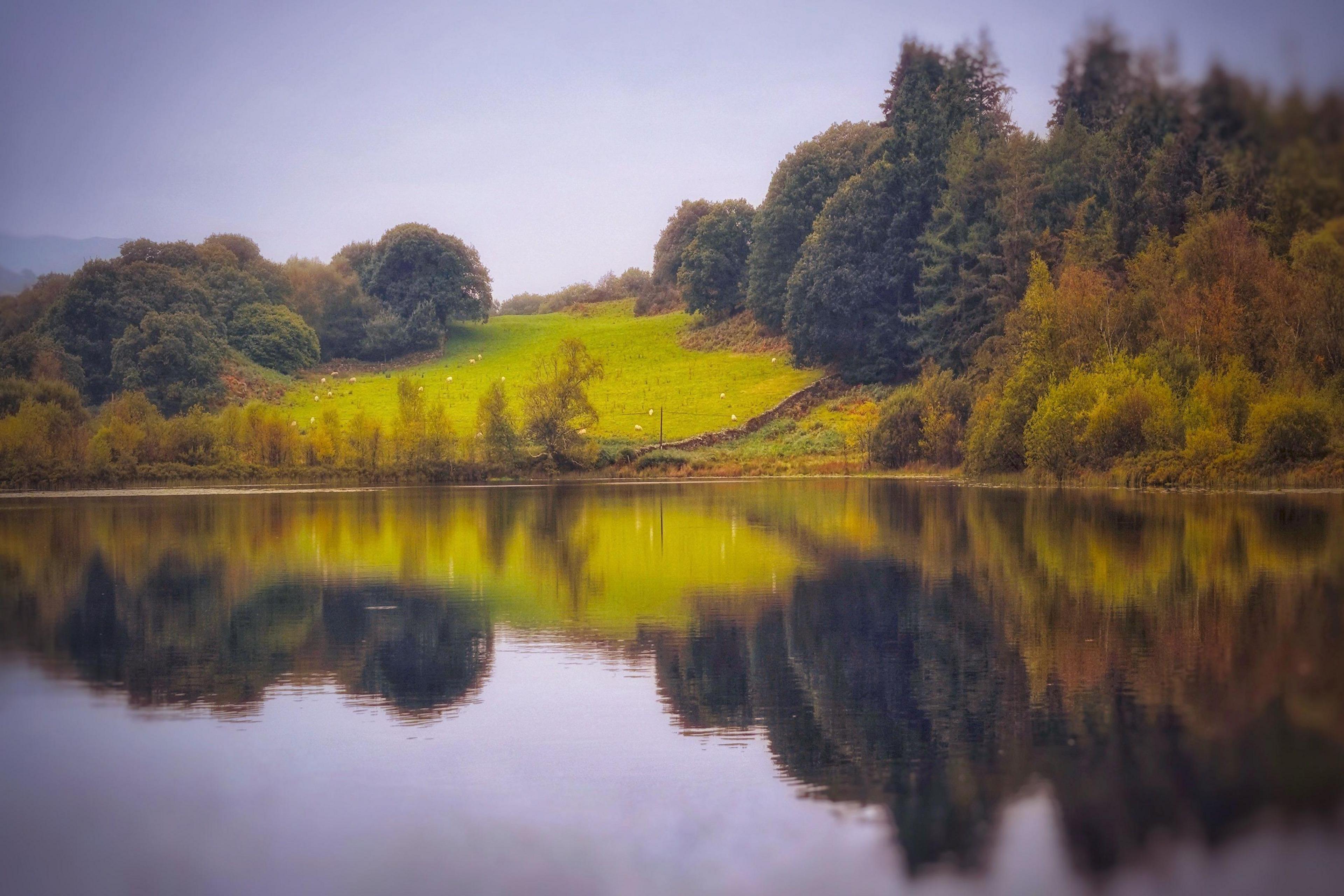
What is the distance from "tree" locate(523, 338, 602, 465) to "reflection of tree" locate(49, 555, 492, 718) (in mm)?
38647

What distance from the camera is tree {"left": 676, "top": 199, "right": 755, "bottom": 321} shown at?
9088 cm

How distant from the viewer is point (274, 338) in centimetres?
8106

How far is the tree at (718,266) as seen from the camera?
90875 mm

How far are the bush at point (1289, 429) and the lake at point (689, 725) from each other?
13729 mm

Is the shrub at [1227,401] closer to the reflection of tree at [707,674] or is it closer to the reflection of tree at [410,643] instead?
the reflection of tree at [707,674]

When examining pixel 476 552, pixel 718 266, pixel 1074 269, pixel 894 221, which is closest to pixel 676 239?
pixel 718 266

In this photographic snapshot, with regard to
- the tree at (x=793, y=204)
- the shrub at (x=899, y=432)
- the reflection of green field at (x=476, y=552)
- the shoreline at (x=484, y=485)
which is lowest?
the shoreline at (x=484, y=485)

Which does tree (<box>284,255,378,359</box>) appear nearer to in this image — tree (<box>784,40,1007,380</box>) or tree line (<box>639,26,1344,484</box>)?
tree line (<box>639,26,1344,484</box>)

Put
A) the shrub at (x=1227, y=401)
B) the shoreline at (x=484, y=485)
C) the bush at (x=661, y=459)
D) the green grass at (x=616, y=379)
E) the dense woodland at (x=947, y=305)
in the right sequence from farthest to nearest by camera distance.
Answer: the green grass at (x=616, y=379) < the bush at (x=661, y=459) < the shoreline at (x=484, y=485) < the shrub at (x=1227, y=401) < the dense woodland at (x=947, y=305)

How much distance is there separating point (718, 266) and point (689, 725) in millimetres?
82874

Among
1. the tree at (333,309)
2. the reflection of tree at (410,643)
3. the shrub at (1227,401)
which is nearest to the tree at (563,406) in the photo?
the shrub at (1227,401)

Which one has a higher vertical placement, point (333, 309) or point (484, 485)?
point (333, 309)

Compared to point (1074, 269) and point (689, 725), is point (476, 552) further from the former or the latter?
point (1074, 269)

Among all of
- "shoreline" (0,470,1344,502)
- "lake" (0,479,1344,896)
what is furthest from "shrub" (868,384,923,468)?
"lake" (0,479,1344,896)
